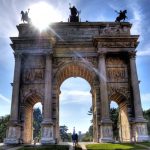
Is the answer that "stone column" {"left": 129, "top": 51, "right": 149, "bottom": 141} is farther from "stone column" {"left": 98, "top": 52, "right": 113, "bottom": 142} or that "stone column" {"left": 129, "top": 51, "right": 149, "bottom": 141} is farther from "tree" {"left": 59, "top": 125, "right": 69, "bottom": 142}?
"tree" {"left": 59, "top": 125, "right": 69, "bottom": 142}

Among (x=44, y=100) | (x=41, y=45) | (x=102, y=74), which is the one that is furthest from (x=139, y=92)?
(x=41, y=45)

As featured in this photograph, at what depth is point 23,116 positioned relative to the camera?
2430 cm

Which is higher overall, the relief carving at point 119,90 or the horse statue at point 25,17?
the horse statue at point 25,17

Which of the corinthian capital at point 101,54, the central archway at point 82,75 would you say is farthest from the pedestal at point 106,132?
the corinthian capital at point 101,54

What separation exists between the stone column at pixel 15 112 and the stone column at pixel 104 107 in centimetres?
764

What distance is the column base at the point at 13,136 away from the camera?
22300 millimetres

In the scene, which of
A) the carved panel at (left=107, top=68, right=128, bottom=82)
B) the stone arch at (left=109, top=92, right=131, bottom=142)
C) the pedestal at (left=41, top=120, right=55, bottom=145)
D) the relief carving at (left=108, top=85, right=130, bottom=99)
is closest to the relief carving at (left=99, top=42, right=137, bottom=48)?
the carved panel at (left=107, top=68, right=128, bottom=82)

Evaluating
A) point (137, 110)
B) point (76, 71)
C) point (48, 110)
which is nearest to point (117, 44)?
point (76, 71)

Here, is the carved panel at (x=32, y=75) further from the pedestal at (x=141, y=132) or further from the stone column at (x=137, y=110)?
the pedestal at (x=141, y=132)

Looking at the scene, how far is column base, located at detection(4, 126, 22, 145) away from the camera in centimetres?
2230

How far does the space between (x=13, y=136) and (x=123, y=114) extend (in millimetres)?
11364

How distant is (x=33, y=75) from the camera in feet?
84.3

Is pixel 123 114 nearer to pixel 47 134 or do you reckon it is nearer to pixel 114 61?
pixel 114 61

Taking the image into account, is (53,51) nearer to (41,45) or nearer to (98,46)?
(41,45)
